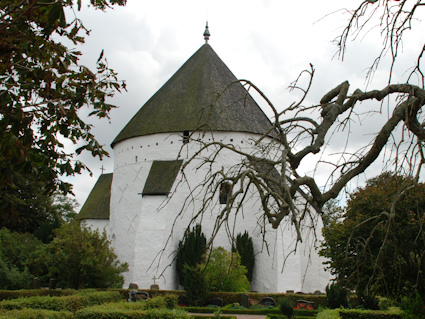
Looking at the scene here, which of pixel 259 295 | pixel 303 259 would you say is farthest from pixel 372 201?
pixel 303 259

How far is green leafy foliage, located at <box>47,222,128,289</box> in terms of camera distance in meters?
19.9

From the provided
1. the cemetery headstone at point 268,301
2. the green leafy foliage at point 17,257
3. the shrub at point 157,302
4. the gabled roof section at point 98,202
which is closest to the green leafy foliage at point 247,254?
the cemetery headstone at point 268,301

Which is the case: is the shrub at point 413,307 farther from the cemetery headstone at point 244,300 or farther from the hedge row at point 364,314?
the cemetery headstone at point 244,300

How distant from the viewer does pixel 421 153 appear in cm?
431

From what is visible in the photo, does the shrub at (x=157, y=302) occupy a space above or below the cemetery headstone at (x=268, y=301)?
below

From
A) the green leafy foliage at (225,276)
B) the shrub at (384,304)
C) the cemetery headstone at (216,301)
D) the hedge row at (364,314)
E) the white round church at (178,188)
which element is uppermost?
the white round church at (178,188)

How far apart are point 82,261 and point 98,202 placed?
10345mm

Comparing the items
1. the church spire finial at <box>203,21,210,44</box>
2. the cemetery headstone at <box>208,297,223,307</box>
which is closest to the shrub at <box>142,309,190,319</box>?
the cemetery headstone at <box>208,297,223,307</box>

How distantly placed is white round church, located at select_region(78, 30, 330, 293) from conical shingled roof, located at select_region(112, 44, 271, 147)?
6 cm

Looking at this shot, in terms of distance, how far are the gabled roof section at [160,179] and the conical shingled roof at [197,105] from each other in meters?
1.78

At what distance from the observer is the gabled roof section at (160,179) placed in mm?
23339

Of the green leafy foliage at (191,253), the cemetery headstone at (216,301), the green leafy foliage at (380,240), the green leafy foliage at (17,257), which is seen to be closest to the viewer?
the green leafy foliage at (380,240)

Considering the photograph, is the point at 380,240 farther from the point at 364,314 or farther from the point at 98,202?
the point at 98,202

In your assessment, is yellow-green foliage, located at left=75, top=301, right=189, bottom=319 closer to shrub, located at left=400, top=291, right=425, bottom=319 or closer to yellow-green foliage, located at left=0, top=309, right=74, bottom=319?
yellow-green foliage, located at left=0, top=309, right=74, bottom=319
